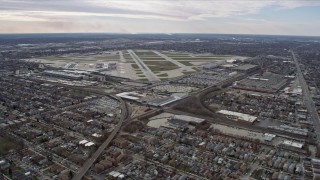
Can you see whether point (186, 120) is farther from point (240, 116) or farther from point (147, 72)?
point (147, 72)

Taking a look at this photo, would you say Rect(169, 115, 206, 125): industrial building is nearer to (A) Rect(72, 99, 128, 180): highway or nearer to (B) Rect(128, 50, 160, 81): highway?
(A) Rect(72, 99, 128, 180): highway

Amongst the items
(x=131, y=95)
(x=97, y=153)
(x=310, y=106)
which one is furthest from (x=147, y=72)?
(x=97, y=153)

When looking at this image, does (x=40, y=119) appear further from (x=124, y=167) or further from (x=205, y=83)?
(x=205, y=83)

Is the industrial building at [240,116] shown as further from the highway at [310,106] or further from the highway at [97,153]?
the highway at [97,153]

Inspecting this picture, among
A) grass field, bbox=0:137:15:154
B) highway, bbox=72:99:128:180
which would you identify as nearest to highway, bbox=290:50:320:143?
highway, bbox=72:99:128:180

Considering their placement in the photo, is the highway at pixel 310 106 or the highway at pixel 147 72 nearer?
the highway at pixel 310 106

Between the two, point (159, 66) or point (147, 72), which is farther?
point (159, 66)

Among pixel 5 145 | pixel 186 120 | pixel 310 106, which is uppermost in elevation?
pixel 310 106

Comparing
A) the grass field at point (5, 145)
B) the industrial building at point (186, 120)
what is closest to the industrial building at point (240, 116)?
the industrial building at point (186, 120)
